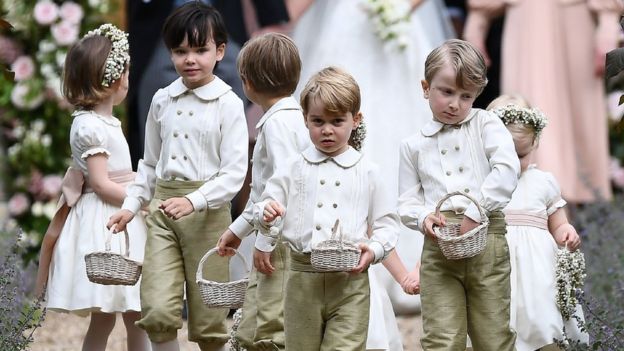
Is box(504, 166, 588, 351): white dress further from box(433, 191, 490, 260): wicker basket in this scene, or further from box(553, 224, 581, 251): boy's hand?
box(433, 191, 490, 260): wicker basket

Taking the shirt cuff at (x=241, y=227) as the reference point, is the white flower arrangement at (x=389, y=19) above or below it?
above

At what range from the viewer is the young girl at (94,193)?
19.2ft

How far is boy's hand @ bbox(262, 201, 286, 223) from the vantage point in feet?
15.6

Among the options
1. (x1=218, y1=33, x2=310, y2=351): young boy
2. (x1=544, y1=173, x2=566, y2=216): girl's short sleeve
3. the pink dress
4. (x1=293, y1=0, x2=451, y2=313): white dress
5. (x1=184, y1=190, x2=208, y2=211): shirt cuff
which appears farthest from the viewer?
the pink dress

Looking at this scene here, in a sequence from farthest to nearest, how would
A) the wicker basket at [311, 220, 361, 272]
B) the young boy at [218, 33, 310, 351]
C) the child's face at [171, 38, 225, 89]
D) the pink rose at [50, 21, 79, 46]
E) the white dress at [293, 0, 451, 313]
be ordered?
the pink rose at [50, 21, 79, 46]
the white dress at [293, 0, 451, 313]
the child's face at [171, 38, 225, 89]
the young boy at [218, 33, 310, 351]
the wicker basket at [311, 220, 361, 272]

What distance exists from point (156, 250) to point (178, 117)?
0.51m

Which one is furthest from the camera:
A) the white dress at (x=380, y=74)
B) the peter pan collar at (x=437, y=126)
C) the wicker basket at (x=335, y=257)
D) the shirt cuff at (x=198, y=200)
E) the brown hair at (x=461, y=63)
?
the white dress at (x=380, y=74)

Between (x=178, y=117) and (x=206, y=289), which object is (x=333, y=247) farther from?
(x=178, y=117)

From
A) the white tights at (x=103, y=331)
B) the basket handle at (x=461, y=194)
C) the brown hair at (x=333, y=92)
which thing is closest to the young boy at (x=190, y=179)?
the white tights at (x=103, y=331)

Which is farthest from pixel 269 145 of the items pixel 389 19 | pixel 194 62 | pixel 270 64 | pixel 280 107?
pixel 389 19

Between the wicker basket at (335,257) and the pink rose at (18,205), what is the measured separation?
512 cm

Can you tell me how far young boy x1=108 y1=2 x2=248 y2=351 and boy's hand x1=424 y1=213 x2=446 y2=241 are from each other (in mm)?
832

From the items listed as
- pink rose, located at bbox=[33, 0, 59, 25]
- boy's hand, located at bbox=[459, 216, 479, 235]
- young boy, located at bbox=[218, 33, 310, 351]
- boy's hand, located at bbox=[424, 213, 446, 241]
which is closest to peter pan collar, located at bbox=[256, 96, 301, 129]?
young boy, located at bbox=[218, 33, 310, 351]

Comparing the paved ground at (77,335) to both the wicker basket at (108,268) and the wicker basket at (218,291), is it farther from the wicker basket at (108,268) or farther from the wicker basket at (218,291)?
the wicker basket at (218,291)
